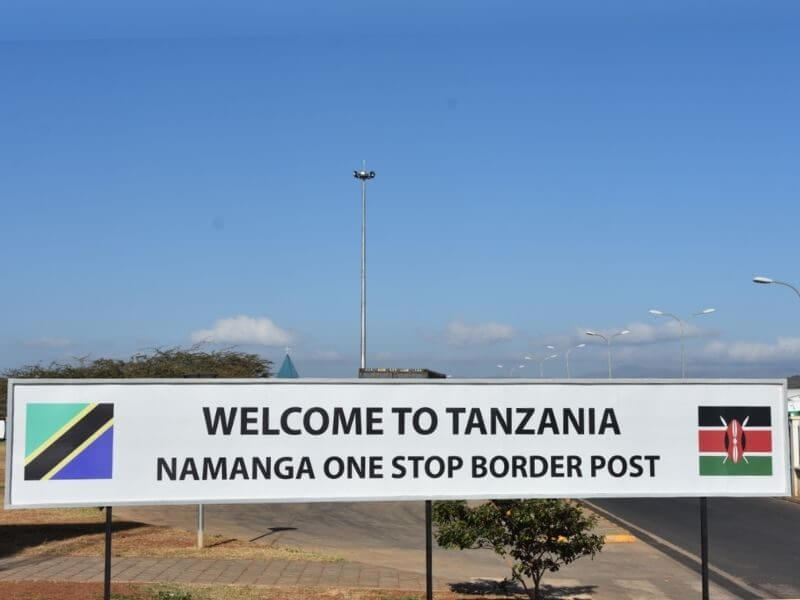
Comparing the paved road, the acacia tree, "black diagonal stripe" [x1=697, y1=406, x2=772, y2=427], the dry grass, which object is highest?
"black diagonal stripe" [x1=697, y1=406, x2=772, y2=427]

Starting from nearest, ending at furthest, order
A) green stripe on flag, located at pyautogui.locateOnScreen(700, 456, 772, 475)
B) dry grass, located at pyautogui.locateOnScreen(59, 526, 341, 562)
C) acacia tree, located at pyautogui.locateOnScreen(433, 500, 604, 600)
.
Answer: green stripe on flag, located at pyautogui.locateOnScreen(700, 456, 772, 475) → acacia tree, located at pyautogui.locateOnScreen(433, 500, 604, 600) → dry grass, located at pyautogui.locateOnScreen(59, 526, 341, 562)

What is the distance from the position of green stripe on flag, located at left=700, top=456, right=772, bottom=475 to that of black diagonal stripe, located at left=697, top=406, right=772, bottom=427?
0.32 metres

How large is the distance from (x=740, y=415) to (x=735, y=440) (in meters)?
0.25

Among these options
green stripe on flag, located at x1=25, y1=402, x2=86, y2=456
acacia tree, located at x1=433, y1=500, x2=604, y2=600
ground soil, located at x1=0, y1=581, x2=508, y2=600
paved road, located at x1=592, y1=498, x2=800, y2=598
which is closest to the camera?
green stripe on flag, located at x1=25, y1=402, x2=86, y2=456

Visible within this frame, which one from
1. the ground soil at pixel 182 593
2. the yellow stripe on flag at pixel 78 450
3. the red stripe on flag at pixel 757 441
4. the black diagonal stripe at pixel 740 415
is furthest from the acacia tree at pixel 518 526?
the yellow stripe on flag at pixel 78 450

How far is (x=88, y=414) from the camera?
793 centimetres

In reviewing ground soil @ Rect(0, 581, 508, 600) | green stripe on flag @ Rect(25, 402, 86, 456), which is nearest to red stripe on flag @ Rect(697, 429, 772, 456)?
ground soil @ Rect(0, 581, 508, 600)

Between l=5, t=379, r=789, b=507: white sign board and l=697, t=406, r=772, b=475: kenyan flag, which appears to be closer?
l=5, t=379, r=789, b=507: white sign board

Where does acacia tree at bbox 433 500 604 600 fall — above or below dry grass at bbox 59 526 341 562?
above

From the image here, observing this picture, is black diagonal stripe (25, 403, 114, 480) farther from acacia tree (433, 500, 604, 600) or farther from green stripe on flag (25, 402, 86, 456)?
acacia tree (433, 500, 604, 600)

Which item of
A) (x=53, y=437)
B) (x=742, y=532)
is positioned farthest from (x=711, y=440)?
(x=742, y=532)

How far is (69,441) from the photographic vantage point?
313 inches

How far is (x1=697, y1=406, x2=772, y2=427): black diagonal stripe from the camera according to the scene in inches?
331

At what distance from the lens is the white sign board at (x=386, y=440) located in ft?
26.0
